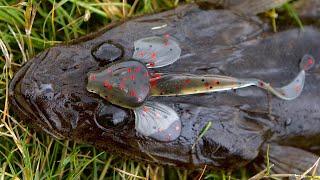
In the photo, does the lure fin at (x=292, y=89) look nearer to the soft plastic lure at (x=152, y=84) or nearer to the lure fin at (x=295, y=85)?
the lure fin at (x=295, y=85)

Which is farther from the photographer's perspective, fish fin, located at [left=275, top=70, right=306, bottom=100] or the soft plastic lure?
fish fin, located at [left=275, top=70, right=306, bottom=100]

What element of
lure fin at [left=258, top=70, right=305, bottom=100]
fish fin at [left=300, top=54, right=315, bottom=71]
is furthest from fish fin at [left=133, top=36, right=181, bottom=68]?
fish fin at [left=300, top=54, right=315, bottom=71]

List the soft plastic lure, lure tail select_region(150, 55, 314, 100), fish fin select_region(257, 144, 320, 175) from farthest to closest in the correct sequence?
fish fin select_region(257, 144, 320, 175) → lure tail select_region(150, 55, 314, 100) → the soft plastic lure

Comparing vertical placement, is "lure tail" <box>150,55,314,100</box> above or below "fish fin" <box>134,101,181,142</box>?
above

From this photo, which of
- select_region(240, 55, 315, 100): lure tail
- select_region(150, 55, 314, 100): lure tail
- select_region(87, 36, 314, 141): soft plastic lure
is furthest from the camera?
select_region(240, 55, 315, 100): lure tail

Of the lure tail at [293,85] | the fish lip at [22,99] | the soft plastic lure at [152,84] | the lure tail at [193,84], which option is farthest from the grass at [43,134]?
the lure tail at [193,84]

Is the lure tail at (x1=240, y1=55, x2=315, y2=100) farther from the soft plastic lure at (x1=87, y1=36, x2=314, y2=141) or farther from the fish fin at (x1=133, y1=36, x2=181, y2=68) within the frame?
the fish fin at (x1=133, y1=36, x2=181, y2=68)
